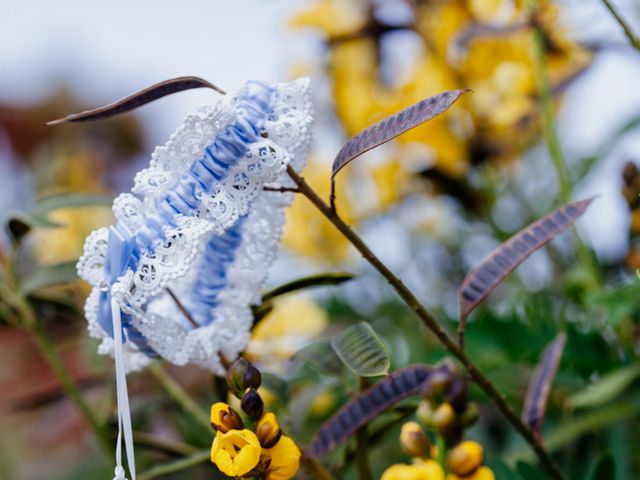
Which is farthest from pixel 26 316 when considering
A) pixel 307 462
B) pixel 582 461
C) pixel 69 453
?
pixel 69 453

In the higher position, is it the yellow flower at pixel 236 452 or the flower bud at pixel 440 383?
the yellow flower at pixel 236 452

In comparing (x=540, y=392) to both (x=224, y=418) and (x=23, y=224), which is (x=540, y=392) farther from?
(x=23, y=224)

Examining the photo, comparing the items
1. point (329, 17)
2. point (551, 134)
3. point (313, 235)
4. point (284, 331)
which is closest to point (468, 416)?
point (551, 134)

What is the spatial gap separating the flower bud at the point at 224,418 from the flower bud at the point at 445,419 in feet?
0.26

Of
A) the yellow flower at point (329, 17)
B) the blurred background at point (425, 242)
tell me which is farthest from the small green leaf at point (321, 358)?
the yellow flower at point (329, 17)

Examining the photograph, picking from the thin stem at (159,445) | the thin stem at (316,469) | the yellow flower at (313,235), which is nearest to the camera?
the thin stem at (316,469)

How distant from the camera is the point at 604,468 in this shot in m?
0.42

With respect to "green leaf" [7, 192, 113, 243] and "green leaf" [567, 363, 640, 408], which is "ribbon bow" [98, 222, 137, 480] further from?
"green leaf" [567, 363, 640, 408]

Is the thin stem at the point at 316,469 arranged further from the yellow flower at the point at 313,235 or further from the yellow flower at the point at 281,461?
the yellow flower at the point at 313,235

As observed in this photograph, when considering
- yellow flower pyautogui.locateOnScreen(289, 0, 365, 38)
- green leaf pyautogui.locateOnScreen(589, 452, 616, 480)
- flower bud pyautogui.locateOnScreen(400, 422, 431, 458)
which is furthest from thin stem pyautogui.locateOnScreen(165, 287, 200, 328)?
yellow flower pyautogui.locateOnScreen(289, 0, 365, 38)

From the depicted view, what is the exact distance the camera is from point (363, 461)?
414mm

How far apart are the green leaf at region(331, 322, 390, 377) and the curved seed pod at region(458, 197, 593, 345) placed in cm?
5

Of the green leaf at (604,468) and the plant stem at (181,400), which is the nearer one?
the green leaf at (604,468)

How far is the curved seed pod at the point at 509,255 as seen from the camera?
366mm
